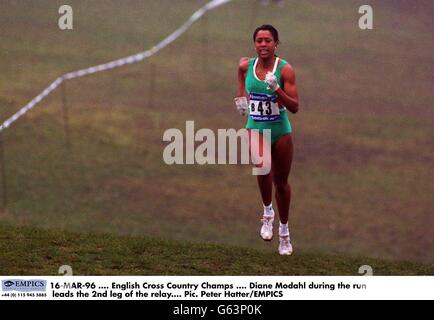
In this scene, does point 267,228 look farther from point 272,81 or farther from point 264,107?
point 272,81

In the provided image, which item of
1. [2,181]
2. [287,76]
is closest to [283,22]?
[2,181]

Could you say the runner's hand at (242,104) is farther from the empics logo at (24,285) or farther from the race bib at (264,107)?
the empics logo at (24,285)

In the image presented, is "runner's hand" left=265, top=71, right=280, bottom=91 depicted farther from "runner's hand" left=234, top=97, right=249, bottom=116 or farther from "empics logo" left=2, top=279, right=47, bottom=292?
"empics logo" left=2, top=279, right=47, bottom=292

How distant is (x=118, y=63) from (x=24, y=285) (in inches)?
468

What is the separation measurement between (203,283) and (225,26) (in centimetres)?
1452

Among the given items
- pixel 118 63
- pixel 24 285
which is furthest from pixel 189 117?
pixel 24 285

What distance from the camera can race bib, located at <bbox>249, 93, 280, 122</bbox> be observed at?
852 cm

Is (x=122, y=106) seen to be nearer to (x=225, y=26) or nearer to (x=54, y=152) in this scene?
(x=54, y=152)

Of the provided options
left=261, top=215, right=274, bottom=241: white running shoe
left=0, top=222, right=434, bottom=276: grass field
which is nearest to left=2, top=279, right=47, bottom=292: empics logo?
left=0, top=222, right=434, bottom=276: grass field

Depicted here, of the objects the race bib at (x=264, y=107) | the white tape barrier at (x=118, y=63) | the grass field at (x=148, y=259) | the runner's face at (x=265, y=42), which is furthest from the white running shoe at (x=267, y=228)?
the white tape barrier at (x=118, y=63)

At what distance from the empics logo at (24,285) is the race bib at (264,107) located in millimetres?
2883

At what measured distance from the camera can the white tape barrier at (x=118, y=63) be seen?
15.7 metres

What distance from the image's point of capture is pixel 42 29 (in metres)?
20.0

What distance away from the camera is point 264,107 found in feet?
28.1
